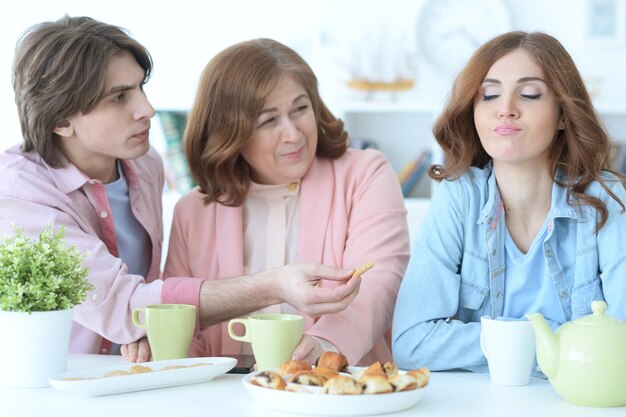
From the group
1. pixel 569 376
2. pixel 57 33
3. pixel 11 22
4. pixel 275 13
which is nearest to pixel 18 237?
pixel 57 33

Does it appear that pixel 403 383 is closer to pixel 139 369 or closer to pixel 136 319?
pixel 139 369

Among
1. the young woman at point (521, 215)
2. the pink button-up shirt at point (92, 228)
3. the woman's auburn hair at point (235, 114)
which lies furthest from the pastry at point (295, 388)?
the woman's auburn hair at point (235, 114)

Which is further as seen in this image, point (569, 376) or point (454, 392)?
Answer: point (454, 392)

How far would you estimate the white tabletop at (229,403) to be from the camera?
52.1 inches

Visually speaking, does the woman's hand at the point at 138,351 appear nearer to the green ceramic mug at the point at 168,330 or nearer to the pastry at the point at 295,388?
the green ceramic mug at the point at 168,330

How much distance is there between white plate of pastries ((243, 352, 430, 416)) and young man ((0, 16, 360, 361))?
45cm

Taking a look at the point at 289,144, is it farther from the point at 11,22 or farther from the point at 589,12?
the point at 11,22

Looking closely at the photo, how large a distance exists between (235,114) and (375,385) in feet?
3.29

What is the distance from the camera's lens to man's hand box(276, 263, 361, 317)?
5.58 feet

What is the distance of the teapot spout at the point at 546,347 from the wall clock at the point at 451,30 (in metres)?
3.23

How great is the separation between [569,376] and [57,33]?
136 cm

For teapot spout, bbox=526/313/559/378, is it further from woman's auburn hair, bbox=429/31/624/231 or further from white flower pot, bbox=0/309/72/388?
white flower pot, bbox=0/309/72/388

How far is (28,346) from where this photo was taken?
4.85 ft

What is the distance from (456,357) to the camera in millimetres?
1648
